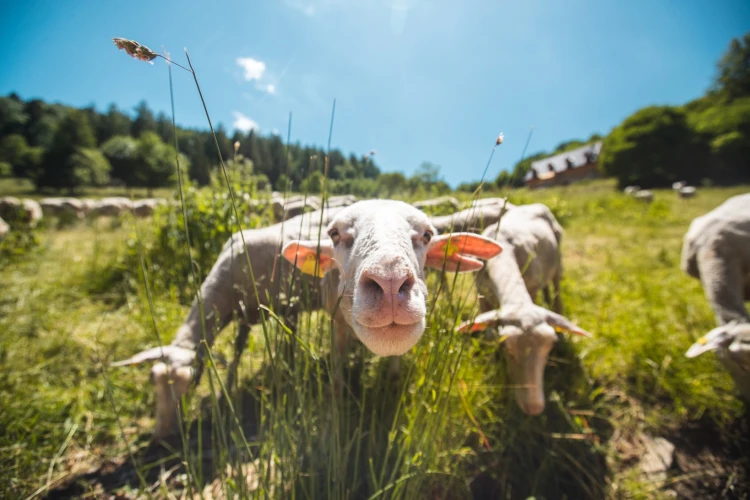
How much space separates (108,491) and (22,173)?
185ft

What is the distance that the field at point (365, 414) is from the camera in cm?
164

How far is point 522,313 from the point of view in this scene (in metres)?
2.49

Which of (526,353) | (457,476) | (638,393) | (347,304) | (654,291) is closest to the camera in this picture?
(347,304)

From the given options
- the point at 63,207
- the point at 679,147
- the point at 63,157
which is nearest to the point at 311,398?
the point at 63,207

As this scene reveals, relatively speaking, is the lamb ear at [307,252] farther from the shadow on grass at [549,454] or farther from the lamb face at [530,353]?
the shadow on grass at [549,454]

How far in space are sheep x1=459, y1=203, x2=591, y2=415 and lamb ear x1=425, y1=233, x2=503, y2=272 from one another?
16cm

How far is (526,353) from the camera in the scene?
240cm

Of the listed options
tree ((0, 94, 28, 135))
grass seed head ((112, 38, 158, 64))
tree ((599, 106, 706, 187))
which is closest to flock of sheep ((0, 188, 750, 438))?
grass seed head ((112, 38, 158, 64))

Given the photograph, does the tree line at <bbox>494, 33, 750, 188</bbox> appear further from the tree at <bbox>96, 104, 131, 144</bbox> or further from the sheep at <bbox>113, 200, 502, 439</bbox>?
the tree at <bbox>96, 104, 131, 144</bbox>

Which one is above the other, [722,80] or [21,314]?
[722,80]

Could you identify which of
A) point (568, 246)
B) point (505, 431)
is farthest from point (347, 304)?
point (568, 246)

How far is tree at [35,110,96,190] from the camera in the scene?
32344 mm

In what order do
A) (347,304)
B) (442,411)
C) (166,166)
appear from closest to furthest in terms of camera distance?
(442,411)
(347,304)
(166,166)

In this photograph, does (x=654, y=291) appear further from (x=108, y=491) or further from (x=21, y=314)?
(x=21, y=314)
